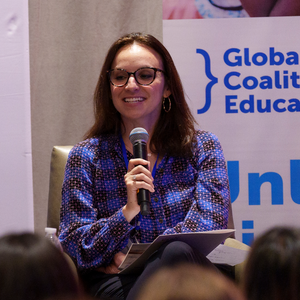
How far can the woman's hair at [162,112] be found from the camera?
2.03 m

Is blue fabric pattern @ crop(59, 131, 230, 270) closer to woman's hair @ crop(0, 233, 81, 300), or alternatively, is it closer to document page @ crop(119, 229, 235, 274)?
document page @ crop(119, 229, 235, 274)

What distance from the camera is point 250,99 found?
109 inches

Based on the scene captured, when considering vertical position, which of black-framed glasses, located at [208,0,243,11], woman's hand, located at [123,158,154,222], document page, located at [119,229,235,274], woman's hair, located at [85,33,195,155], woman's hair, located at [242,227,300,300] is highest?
black-framed glasses, located at [208,0,243,11]

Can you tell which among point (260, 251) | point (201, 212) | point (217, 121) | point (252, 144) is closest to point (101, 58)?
point (217, 121)

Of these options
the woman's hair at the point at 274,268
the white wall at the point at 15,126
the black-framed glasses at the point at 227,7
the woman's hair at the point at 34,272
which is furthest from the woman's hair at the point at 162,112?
the woman's hair at the point at 34,272

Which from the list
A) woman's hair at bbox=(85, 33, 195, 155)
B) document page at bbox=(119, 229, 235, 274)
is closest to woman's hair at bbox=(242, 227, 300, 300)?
document page at bbox=(119, 229, 235, 274)

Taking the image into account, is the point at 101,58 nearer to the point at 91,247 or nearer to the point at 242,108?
the point at 242,108

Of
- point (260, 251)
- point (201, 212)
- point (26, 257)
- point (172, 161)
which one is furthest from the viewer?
point (172, 161)

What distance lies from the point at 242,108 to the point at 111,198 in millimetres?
1257

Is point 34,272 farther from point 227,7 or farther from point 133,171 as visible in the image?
point 227,7

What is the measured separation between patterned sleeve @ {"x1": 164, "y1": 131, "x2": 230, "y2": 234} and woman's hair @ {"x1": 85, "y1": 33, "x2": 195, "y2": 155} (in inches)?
3.6

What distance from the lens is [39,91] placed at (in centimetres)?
281

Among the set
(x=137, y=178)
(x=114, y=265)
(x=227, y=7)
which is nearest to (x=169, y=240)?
(x=137, y=178)

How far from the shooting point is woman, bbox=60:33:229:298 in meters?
1.71
